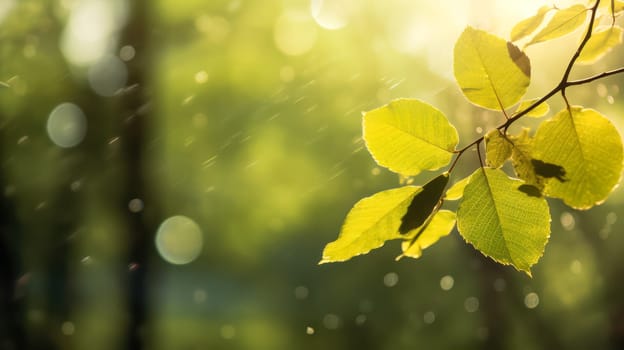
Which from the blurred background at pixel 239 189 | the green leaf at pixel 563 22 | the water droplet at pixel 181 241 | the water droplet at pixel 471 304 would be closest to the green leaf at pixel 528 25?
the green leaf at pixel 563 22

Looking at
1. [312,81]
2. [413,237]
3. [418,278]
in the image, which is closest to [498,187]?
[413,237]

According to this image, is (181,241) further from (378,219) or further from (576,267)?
(378,219)

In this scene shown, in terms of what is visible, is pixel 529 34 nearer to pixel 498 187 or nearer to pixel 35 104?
pixel 498 187

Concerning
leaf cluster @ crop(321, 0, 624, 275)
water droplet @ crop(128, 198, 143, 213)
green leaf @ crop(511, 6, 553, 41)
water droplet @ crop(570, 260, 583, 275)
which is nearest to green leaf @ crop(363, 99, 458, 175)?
leaf cluster @ crop(321, 0, 624, 275)

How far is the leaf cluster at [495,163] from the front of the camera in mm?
341

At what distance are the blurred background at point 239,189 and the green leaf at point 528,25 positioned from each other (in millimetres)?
4779

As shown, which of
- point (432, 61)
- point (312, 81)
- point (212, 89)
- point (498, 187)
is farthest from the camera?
point (312, 81)

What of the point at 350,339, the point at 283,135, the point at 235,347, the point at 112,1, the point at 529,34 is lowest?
the point at 350,339

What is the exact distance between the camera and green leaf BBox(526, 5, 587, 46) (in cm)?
41

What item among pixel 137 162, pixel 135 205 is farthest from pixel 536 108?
pixel 135 205

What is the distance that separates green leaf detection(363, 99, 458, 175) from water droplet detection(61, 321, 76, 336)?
27.3 ft

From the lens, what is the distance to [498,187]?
34 centimetres

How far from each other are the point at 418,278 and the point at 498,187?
906 cm

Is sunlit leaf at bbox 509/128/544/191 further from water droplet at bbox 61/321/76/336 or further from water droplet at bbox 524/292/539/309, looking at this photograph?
water droplet at bbox 524/292/539/309
